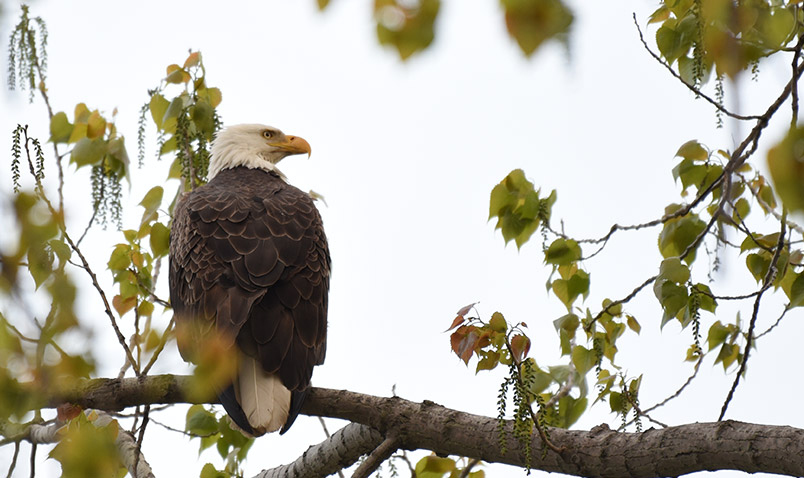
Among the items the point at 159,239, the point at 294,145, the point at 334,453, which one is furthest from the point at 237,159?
the point at 334,453

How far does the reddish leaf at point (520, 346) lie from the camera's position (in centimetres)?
311

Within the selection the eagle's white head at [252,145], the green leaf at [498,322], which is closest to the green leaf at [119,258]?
the green leaf at [498,322]

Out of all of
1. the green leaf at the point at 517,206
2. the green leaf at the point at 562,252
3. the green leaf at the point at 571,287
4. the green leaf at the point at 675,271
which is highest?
the green leaf at the point at 517,206

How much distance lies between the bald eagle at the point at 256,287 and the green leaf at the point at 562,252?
47.8 inches

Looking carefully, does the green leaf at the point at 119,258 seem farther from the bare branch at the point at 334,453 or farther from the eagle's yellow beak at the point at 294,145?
the eagle's yellow beak at the point at 294,145

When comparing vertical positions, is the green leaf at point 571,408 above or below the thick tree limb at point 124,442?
below

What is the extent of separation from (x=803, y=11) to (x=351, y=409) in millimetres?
2129

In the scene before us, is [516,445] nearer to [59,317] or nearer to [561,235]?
[561,235]

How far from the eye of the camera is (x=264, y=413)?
3.92 meters

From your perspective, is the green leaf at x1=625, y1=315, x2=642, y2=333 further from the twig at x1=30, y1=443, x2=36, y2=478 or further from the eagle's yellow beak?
the eagle's yellow beak

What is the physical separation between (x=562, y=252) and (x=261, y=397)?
1.46 metres

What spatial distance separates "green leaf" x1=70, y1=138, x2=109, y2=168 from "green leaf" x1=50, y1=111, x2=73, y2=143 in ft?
0.72

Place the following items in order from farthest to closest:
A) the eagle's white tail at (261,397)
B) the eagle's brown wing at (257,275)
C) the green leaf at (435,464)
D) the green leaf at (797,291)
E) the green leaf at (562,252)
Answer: the eagle's brown wing at (257,275) → the eagle's white tail at (261,397) → the green leaf at (435,464) → the green leaf at (562,252) → the green leaf at (797,291)

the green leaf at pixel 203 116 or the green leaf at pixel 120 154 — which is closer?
the green leaf at pixel 203 116
